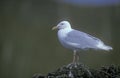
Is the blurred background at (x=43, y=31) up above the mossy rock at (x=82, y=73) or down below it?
above

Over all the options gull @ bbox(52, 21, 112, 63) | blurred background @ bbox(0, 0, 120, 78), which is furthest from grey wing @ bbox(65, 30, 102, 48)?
blurred background @ bbox(0, 0, 120, 78)

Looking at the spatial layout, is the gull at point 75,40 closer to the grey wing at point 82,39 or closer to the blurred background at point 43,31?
the grey wing at point 82,39

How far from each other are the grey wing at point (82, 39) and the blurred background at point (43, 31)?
127cm

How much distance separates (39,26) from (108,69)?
74.1 inches

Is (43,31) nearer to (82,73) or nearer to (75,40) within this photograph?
(75,40)

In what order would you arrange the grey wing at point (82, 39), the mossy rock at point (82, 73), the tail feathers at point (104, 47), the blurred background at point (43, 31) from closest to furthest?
the mossy rock at point (82, 73) → the tail feathers at point (104, 47) → the grey wing at point (82, 39) → the blurred background at point (43, 31)

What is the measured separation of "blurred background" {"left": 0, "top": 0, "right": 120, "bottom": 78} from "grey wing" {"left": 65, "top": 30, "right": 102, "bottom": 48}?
1271mm

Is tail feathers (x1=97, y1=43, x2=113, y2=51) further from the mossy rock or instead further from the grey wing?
Answer: the mossy rock

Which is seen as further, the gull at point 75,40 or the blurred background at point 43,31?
the blurred background at point 43,31

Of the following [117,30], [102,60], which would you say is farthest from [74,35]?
[117,30]

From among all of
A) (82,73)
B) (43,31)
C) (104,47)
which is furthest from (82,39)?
(43,31)

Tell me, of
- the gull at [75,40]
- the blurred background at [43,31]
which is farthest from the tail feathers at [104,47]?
the blurred background at [43,31]

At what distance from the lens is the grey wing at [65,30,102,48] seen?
1.63 meters

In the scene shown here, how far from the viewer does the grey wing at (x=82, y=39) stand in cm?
163
